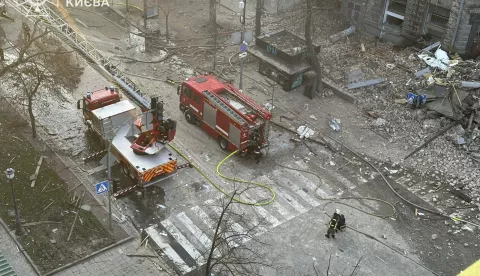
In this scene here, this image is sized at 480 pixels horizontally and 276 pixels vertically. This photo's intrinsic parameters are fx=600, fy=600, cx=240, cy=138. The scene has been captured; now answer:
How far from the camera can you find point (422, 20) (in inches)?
1485

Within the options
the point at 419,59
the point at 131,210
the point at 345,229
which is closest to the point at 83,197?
the point at 131,210

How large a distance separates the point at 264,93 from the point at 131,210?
39.1 ft

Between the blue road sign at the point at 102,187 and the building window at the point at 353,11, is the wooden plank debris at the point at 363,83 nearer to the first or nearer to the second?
the building window at the point at 353,11

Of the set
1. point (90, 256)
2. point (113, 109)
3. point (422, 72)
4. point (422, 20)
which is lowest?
point (90, 256)

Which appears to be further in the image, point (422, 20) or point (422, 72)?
point (422, 20)

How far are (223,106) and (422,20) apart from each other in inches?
643

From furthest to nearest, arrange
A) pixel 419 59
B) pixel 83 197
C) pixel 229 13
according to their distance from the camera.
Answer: pixel 229 13 < pixel 419 59 < pixel 83 197

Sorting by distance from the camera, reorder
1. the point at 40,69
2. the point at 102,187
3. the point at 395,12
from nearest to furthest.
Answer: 1. the point at 102,187
2. the point at 40,69
3. the point at 395,12

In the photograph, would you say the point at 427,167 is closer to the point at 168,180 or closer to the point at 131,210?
the point at 168,180

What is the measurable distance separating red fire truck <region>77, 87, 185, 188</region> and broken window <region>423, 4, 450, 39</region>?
19.5 metres

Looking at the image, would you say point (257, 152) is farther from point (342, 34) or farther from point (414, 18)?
point (414, 18)

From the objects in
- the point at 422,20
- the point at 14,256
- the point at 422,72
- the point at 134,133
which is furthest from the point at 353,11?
the point at 14,256

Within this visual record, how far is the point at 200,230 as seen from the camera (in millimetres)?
24672

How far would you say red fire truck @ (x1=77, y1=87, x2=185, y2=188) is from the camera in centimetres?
2609
